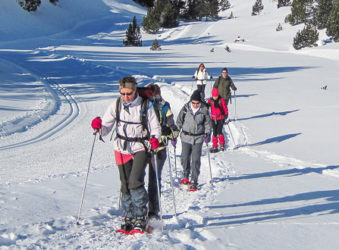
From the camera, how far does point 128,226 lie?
14.2ft

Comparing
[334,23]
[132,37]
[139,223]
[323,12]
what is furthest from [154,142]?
[323,12]

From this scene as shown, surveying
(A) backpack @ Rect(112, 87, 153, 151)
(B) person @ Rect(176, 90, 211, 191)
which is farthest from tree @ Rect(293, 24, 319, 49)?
(A) backpack @ Rect(112, 87, 153, 151)

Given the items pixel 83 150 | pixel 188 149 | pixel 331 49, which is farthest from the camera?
pixel 331 49

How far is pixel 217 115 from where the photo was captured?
29.7ft

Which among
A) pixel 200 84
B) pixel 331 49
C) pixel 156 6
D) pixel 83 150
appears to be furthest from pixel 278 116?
pixel 156 6

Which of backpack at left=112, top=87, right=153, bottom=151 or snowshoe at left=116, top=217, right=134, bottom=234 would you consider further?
snowshoe at left=116, top=217, right=134, bottom=234

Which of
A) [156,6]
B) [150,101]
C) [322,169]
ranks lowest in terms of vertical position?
[322,169]

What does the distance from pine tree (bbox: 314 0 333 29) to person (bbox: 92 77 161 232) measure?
56025 millimetres

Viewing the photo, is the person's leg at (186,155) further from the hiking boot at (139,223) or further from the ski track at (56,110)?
the ski track at (56,110)

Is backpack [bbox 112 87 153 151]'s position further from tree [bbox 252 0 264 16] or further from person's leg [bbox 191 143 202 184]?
tree [bbox 252 0 264 16]

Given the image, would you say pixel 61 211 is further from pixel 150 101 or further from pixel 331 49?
pixel 331 49

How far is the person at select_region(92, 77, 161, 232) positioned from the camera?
4.12 metres

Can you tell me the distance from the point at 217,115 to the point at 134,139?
5.16m

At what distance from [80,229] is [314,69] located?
28284 mm
